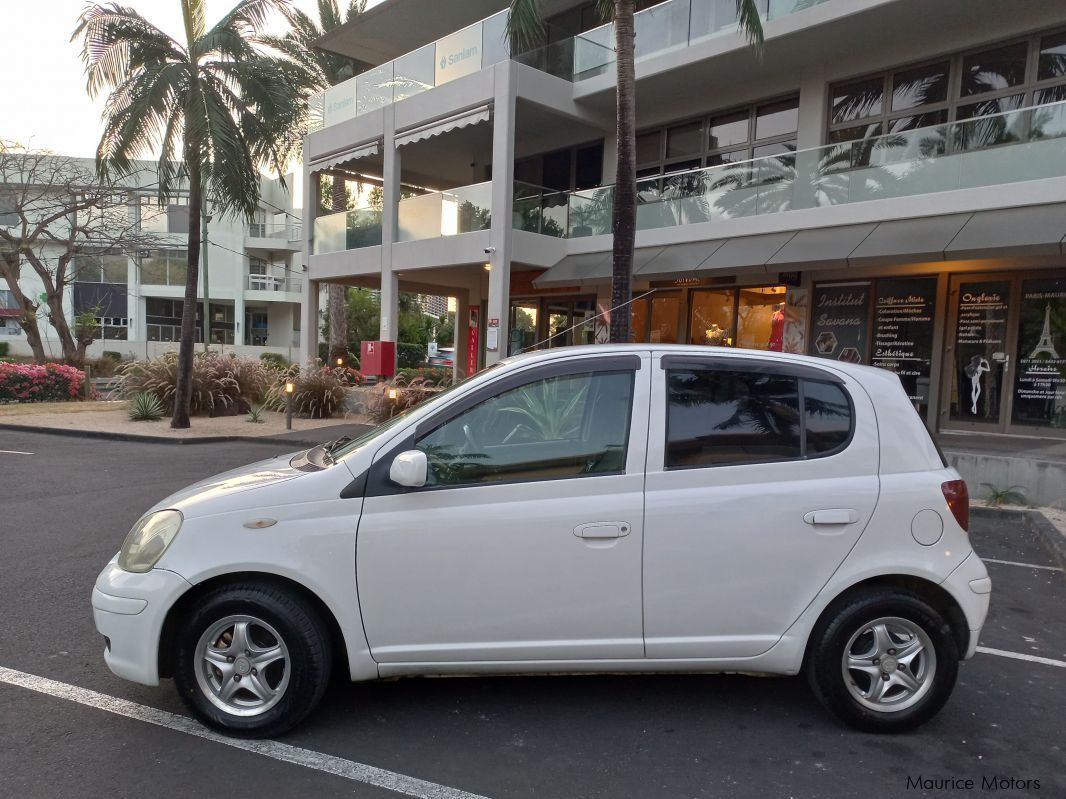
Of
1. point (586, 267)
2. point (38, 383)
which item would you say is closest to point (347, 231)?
point (586, 267)

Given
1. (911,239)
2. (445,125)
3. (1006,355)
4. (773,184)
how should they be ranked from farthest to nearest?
(445,125)
(773,184)
(1006,355)
(911,239)

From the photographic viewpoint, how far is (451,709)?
3432 millimetres

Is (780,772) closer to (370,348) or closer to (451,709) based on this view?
(451,709)

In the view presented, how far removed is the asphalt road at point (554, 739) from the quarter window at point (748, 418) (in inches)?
50.1

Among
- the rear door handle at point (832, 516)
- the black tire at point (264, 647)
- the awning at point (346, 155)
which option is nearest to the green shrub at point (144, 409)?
the awning at point (346, 155)

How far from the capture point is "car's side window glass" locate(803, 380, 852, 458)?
10.9 ft

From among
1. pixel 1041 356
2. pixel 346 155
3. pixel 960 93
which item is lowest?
pixel 1041 356

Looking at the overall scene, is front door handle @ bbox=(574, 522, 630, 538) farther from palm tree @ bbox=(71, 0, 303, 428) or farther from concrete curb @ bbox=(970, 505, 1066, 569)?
palm tree @ bbox=(71, 0, 303, 428)

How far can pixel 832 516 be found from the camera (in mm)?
3191


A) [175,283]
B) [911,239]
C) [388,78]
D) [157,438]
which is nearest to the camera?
[911,239]

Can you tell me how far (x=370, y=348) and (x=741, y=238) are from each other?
872 centimetres

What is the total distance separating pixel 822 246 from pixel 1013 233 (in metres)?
2.72

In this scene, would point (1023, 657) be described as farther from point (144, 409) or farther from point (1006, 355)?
point (144, 409)

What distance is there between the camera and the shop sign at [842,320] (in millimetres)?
13062
